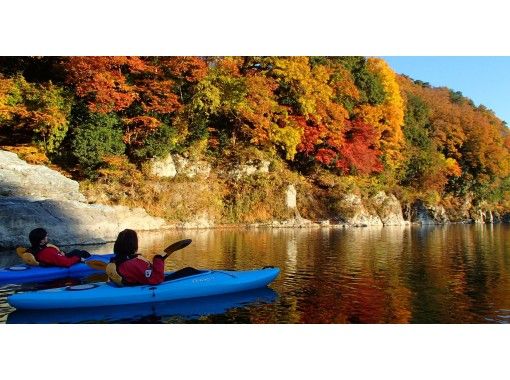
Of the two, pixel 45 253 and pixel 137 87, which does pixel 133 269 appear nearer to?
pixel 45 253

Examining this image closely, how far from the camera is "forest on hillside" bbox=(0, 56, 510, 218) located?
901 inches

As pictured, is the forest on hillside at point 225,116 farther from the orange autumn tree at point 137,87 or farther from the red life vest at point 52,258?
the red life vest at point 52,258

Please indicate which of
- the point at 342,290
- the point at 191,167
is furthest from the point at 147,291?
the point at 191,167

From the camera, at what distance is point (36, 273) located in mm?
10203

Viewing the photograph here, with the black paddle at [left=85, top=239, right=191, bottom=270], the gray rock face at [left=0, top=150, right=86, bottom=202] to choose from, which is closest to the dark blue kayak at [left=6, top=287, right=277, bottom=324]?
the black paddle at [left=85, top=239, right=191, bottom=270]

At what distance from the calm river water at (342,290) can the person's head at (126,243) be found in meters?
0.82

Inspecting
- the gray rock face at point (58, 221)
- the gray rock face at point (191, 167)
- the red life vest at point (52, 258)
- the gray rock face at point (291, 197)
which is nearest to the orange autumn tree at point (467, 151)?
the gray rock face at point (291, 197)

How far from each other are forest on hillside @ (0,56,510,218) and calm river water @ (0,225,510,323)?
10.4 metres

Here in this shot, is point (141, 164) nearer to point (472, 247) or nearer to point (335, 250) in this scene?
point (335, 250)

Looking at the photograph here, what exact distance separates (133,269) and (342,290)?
134 inches

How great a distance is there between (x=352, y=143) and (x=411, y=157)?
24.5 feet

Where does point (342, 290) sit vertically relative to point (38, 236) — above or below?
below

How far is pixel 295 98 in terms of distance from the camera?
28531 mm

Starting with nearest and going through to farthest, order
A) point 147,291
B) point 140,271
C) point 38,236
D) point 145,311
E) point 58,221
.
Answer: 1. point 145,311
2. point 147,291
3. point 140,271
4. point 38,236
5. point 58,221
